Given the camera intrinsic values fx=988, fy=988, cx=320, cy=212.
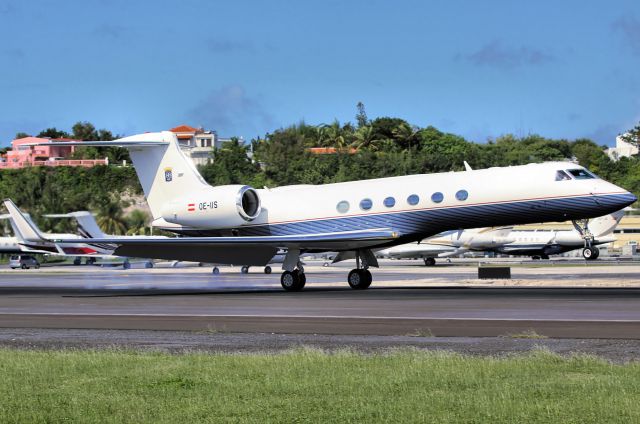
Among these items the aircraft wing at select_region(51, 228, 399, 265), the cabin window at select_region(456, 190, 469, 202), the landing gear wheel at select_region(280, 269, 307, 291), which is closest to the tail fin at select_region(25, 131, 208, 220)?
the aircraft wing at select_region(51, 228, 399, 265)

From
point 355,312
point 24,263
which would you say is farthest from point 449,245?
point 355,312

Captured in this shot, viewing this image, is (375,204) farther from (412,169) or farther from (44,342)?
(412,169)

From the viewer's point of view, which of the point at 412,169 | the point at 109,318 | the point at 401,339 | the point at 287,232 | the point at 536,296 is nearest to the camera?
the point at 401,339

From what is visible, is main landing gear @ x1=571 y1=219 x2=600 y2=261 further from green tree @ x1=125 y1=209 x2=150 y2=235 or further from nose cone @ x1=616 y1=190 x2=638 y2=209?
green tree @ x1=125 y1=209 x2=150 y2=235

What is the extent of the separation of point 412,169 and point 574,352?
119459 mm

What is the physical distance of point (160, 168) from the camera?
128ft

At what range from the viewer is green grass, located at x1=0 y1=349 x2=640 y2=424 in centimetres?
985

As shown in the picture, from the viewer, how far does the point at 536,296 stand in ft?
94.0

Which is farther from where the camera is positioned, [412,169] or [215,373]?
[412,169]

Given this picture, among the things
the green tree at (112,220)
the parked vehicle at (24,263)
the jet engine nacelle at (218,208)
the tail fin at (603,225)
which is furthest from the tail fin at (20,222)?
the tail fin at (603,225)

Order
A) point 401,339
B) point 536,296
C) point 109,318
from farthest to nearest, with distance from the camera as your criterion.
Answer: point 536,296 < point 109,318 < point 401,339

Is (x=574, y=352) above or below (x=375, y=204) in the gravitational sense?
below

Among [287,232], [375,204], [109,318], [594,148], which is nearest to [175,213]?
[287,232]

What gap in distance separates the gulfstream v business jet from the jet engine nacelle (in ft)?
0.12
